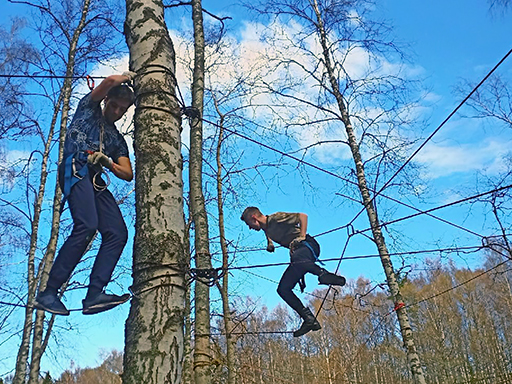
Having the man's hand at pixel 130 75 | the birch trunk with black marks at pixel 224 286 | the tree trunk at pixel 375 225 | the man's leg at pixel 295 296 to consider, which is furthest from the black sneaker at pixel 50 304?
the birch trunk with black marks at pixel 224 286

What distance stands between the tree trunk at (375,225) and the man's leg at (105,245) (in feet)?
13.5

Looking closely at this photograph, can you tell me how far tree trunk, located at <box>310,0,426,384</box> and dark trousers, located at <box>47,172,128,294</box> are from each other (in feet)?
13.5

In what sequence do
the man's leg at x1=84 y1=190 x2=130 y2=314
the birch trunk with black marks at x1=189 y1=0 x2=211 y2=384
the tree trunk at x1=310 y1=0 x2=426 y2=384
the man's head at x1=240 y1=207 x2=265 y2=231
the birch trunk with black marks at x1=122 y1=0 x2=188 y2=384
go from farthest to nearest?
1. the tree trunk at x1=310 y1=0 x2=426 y2=384
2. the birch trunk with black marks at x1=189 y1=0 x2=211 y2=384
3. the man's head at x1=240 y1=207 x2=265 y2=231
4. the man's leg at x1=84 y1=190 x2=130 y2=314
5. the birch trunk with black marks at x1=122 y1=0 x2=188 y2=384

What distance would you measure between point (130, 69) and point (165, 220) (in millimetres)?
921


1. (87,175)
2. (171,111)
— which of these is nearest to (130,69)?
(171,111)

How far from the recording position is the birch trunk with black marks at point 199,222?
463cm

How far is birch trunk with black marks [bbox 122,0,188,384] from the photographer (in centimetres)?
173

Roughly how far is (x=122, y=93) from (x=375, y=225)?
220 inches

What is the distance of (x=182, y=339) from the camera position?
182 cm

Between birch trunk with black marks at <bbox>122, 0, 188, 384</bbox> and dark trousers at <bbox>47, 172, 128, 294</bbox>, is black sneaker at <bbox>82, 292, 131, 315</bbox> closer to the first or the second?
dark trousers at <bbox>47, 172, 128, 294</bbox>

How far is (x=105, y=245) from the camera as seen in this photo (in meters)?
2.42

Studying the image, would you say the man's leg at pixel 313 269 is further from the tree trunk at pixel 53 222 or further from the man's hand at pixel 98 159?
the tree trunk at pixel 53 222

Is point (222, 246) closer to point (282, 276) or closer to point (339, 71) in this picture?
point (339, 71)

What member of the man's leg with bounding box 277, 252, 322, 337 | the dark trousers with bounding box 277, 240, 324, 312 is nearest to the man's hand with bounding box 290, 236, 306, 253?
the dark trousers with bounding box 277, 240, 324, 312
